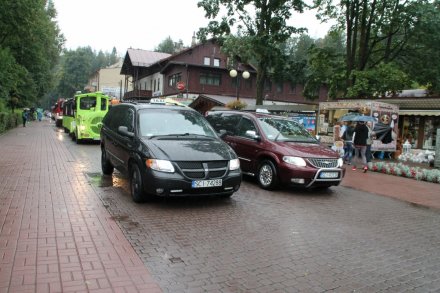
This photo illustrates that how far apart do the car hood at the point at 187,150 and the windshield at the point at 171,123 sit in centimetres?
43

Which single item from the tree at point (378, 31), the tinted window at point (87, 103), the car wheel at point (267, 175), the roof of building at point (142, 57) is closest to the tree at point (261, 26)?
the tree at point (378, 31)

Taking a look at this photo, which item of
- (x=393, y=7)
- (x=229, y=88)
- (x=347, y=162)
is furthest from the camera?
(x=229, y=88)

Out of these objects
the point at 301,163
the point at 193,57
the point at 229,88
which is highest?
the point at 193,57

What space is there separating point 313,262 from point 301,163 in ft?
12.7

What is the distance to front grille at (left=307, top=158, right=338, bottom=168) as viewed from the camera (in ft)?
28.2

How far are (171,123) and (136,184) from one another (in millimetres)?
1544

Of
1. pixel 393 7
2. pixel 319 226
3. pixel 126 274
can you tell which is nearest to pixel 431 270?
pixel 319 226

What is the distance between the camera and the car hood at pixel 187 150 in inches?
267

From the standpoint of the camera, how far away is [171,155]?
6.76 meters

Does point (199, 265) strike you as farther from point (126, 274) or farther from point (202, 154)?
point (202, 154)

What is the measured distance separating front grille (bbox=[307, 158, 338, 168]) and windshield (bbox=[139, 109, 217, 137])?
218 centimetres

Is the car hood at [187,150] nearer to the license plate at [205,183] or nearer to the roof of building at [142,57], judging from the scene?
the license plate at [205,183]

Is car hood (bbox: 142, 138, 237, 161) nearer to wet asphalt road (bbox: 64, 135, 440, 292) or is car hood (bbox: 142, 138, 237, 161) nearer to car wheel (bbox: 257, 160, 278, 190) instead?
wet asphalt road (bbox: 64, 135, 440, 292)

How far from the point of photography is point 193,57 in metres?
43.7
